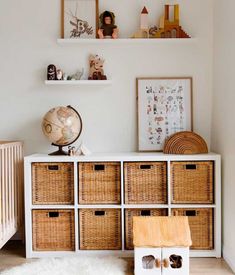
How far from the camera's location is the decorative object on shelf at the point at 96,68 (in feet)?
10.9

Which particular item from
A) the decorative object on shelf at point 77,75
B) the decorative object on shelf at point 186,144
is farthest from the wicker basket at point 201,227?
the decorative object on shelf at point 77,75

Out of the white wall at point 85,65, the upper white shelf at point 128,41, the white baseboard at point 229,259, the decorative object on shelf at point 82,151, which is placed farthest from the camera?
the white wall at point 85,65

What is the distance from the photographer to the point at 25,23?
11.0 feet

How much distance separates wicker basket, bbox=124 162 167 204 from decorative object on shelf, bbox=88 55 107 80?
755 mm

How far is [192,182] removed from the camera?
9.94ft

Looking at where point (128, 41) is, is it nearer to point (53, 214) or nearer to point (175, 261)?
point (53, 214)

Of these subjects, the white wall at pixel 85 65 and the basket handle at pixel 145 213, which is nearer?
the basket handle at pixel 145 213

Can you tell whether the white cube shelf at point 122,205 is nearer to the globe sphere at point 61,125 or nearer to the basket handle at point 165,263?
the globe sphere at point 61,125

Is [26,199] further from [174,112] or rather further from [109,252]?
[174,112]

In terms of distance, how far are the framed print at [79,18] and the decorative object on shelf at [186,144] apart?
1025 millimetres

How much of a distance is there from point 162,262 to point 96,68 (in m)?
1.55

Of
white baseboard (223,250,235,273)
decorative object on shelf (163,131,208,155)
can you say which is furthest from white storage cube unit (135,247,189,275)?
decorative object on shelf (163,131,208,155)

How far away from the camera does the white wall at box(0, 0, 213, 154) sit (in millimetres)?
3363

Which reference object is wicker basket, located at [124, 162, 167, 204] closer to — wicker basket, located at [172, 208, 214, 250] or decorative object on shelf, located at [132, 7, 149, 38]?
wicker basket, located at [172, 208, 214, 250]
